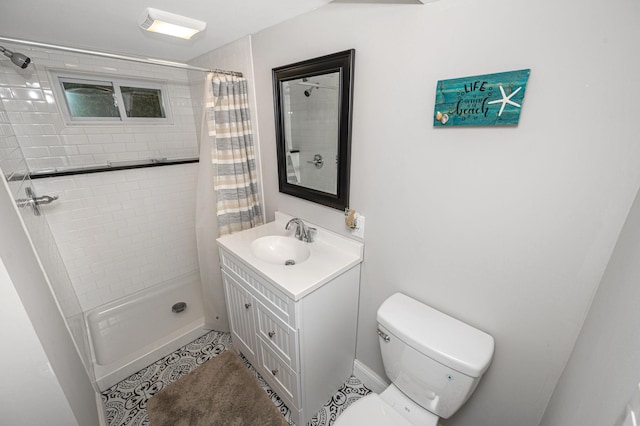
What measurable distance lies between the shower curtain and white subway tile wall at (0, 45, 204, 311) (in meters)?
0.63

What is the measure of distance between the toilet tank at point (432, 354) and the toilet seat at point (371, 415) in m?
0.11

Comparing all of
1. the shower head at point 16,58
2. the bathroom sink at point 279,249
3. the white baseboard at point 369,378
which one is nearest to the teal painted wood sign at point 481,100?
the bathroom sink at point 279,249

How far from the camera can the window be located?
5.86ft

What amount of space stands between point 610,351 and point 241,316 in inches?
62.7

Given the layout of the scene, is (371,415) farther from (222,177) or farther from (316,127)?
(222,177)

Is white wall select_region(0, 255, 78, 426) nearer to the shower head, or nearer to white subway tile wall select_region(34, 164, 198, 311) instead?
the shower head

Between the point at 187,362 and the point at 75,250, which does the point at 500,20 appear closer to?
the point at 187,362

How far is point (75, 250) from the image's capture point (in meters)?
1.87

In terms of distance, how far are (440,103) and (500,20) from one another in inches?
10.6

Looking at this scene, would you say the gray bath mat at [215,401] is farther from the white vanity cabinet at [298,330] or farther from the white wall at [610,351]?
the white wall at [610,351]

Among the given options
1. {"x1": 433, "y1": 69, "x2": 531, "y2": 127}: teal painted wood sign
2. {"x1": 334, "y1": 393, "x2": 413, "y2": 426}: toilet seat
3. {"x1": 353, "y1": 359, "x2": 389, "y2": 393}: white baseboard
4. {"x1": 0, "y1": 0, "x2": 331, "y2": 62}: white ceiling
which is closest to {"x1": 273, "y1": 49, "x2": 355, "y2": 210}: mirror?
{"x1": 0, "y1": 0, "x2": 331, "y2": 62}: white ceiling

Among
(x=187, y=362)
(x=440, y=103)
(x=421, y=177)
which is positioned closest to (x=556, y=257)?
(x=421, y=177)

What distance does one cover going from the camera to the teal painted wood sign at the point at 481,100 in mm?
780

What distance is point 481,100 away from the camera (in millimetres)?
844
